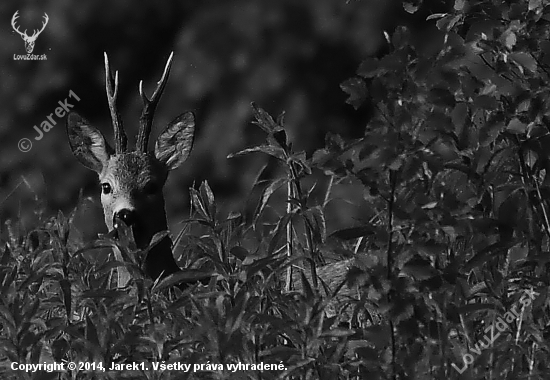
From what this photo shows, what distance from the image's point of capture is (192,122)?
3525 mm

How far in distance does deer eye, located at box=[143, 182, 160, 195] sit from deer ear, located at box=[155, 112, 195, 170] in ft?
0.25

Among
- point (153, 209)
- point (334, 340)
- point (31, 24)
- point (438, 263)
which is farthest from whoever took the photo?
point (31, 24)

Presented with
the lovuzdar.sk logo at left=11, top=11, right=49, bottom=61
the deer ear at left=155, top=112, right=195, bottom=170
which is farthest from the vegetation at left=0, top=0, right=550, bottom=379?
the lovuzdar.sk logo at left=11, top=11, right=49, bottom=61

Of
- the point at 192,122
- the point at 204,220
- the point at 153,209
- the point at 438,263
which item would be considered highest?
the point at 192,122

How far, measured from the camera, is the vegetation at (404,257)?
1.73 m

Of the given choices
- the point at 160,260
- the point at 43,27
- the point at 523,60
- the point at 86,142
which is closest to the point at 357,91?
the point at 523,60

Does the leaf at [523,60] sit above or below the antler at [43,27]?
below

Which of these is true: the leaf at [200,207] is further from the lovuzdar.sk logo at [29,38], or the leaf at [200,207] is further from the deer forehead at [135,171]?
the lovuzdar.sk logo at [29,38]

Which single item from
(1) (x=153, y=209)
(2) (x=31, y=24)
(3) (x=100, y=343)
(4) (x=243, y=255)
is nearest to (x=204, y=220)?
(4) (x=243, y=255)

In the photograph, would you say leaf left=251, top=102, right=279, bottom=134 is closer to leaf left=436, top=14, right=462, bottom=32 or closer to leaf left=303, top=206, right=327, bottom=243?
leaf left=303, top=206, right=327, bottom=243

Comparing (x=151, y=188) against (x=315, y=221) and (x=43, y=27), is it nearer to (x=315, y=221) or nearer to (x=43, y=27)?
(x=315, y=221)

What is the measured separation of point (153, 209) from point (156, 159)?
0.55 feet

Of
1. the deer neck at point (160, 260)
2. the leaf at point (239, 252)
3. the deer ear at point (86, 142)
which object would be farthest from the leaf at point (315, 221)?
the deer ear at point (86, 142)

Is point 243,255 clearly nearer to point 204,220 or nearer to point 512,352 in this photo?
point 204,220
